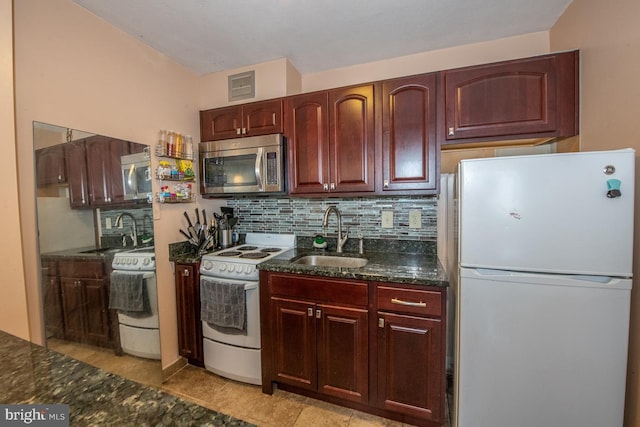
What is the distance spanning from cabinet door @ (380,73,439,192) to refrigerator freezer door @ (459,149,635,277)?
1.32 feet

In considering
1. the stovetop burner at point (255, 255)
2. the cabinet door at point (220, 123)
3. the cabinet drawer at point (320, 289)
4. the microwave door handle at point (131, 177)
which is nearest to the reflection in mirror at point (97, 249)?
the microwave door handle at point (131, 177)

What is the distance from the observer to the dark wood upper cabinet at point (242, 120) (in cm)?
206

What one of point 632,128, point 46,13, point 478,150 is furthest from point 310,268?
point 46,13

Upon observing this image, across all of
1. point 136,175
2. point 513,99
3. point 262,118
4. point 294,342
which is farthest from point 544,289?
point 136,175

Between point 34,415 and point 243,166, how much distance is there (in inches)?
70.0

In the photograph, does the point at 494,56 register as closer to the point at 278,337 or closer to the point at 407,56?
the point at 407,56

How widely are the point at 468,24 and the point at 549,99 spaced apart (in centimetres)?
71

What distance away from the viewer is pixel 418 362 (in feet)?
4.80

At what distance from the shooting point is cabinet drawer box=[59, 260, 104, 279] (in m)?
1.42

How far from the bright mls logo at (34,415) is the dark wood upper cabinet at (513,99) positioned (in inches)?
76.8

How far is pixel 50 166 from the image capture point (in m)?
1.35

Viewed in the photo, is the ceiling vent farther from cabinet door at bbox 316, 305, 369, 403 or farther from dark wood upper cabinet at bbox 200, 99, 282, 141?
cabinet door at bbox 316, 305, 369, 403

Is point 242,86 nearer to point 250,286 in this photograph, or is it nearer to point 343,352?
point 250,286

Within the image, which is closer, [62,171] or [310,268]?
[62,171]
